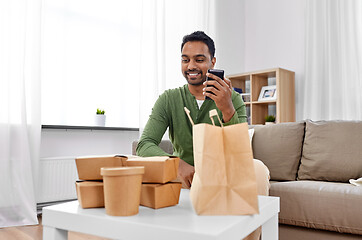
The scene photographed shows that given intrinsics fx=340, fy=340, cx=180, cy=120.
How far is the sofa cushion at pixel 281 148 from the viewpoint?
6.62 ft

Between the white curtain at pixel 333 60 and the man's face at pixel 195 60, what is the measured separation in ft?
7.77

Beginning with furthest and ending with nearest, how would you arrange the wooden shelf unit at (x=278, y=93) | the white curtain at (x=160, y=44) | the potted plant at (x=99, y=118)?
1. the wooden shelf unit at (x=278, y=93)
2. the white curtain at (x=160, y=44)
3. the potted plant at (x=99, y=118)

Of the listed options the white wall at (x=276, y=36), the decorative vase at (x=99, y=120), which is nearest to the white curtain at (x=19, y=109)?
the decorative vase at (x=99, y=120)

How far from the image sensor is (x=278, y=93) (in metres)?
3.50

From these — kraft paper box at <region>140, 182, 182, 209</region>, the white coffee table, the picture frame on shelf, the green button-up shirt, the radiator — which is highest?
the picture frame on shelf

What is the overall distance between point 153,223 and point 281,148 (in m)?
1.57

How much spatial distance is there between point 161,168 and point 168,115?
2.66 ft

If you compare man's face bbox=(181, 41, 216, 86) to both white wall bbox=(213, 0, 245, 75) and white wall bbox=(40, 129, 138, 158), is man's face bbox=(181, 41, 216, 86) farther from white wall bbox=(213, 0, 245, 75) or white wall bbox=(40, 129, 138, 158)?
white wall bbox=(213, 0, 245, 75)

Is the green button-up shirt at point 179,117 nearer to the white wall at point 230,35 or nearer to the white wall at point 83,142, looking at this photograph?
the white wall at point 83,142

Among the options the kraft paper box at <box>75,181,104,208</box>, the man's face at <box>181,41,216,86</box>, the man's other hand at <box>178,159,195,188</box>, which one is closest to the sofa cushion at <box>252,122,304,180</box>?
the man's face at <box>181,41,216,86</box>

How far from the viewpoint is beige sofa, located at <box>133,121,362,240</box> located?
4.89 ft

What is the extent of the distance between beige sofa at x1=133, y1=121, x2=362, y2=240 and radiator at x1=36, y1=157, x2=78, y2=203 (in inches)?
37.2

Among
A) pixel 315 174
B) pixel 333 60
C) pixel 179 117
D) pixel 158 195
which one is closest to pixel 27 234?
pixel 179 117

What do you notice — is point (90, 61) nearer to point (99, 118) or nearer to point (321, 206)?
point (99, 118)
